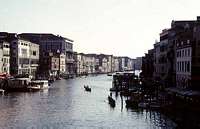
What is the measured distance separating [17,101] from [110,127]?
118 ft

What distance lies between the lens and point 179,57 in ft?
277

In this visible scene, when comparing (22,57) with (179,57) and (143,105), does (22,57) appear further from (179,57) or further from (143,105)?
(143,105)

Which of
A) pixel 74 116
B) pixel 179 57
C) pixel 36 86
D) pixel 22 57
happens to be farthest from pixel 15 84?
pixel 74 116

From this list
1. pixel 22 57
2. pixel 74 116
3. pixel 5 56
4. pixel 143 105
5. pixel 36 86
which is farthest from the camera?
pixel 22 57

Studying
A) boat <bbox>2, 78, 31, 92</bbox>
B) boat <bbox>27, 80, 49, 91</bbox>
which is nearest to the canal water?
boat <bbox>2, 78, 31, 92</bbox>

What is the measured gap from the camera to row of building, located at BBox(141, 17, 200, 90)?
73188 mm

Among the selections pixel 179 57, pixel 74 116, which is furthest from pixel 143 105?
pixel 179 57

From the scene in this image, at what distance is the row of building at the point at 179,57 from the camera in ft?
240

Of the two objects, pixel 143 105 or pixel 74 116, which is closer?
pixel 74 116

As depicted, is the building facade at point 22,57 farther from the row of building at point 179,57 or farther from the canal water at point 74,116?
the canal water at point 74,116

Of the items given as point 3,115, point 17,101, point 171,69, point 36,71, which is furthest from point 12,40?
point 3,115

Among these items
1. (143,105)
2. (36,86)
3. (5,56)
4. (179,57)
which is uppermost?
(5,56)

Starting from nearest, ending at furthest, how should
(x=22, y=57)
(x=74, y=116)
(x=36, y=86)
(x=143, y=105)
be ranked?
1. (x=74, y=116)
2. (x=143, y=105)
3. (x=36, y=86)
4. (x=22, y=57)

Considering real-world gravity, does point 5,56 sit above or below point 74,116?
above
